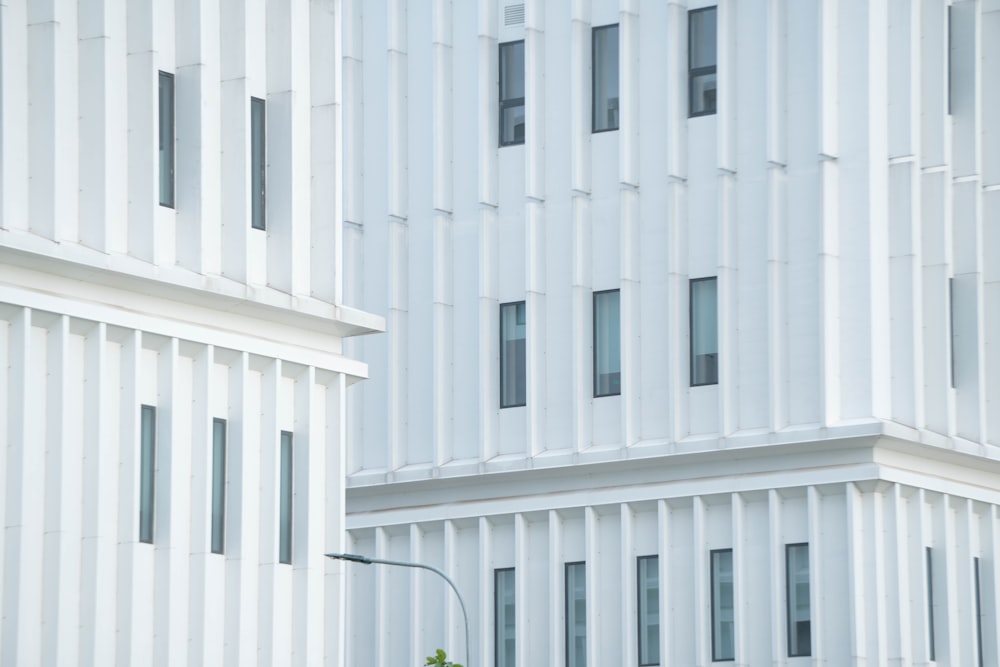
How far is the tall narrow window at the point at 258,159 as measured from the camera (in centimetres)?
3550

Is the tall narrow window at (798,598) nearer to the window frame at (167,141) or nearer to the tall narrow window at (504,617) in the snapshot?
the tall narrow window at (504,617)

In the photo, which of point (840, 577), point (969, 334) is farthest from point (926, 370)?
point (840, 577)

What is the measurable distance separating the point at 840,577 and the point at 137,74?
16.0m

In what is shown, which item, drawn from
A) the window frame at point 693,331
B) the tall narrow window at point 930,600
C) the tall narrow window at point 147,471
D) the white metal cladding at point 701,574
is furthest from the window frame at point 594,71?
the tall narrow window at point 147,471

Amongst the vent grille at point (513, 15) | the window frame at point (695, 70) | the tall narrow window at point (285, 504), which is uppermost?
the vent grille at point (513, 15)

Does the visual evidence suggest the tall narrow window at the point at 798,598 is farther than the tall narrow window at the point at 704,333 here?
No

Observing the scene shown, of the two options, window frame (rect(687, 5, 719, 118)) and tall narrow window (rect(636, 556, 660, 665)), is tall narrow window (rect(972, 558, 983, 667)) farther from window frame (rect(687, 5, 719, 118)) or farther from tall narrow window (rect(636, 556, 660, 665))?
window frame (rect(687, 5, 719, 118))

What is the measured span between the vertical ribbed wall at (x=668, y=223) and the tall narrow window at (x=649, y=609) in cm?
222

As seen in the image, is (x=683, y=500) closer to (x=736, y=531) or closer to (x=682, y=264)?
(x=736, y=531)

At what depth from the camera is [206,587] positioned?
109ft

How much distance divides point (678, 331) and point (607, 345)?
1704mm

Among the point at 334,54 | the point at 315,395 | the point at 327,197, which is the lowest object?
the point at 315,395

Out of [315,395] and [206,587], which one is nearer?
[206,587]

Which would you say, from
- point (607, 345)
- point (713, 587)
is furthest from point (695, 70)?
point (713, 587)
